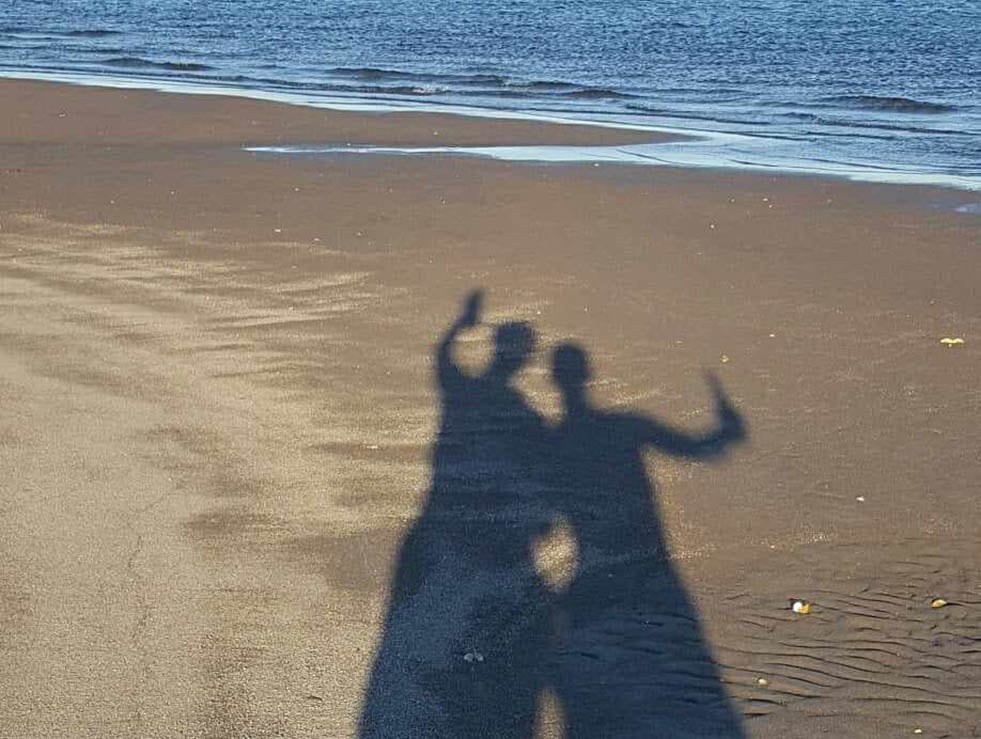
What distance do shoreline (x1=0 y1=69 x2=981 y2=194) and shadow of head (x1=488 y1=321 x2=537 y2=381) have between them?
18.6ft

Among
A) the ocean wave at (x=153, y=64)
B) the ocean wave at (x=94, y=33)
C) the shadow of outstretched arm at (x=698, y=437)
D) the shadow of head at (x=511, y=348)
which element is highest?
the shadow of outstretched arm at (x=698, y=437)

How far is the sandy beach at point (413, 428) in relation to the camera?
443cm

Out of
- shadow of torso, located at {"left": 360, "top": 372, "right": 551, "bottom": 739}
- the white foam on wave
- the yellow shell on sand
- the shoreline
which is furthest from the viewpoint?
the shoreline

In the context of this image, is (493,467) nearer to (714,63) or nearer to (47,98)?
(47,98)

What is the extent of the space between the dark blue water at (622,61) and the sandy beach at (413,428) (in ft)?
15.2

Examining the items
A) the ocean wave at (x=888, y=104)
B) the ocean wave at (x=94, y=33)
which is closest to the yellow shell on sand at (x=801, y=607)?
the ocean wave at (x=888, y=104)

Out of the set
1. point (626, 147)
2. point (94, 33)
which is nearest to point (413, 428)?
point (626, 147)

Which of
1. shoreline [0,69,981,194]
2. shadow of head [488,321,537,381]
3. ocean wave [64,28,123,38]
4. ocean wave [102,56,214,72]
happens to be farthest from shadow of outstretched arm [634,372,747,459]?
ocean wave [64,28,123,38]

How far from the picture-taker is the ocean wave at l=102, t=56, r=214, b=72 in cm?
2783

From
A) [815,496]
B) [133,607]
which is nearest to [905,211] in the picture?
[815,496]

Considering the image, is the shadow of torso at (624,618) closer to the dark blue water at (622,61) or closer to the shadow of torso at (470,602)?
the shadow of torso at (470,602)

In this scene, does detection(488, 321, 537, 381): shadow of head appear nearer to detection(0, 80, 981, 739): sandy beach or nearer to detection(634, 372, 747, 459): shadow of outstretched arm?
detection(0, 80, 981, 739): sandy beach

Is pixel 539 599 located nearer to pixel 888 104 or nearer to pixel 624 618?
pixel 624 618

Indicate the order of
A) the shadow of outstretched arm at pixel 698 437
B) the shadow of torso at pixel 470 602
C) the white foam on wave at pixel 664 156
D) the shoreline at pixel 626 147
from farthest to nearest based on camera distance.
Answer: the shoreline at pixel 626 147 < the white foam on wave at pixel 664 156 < the shadow of outstretched arm at pixel 698 437 < the shadow of torso at pixel 470 602
